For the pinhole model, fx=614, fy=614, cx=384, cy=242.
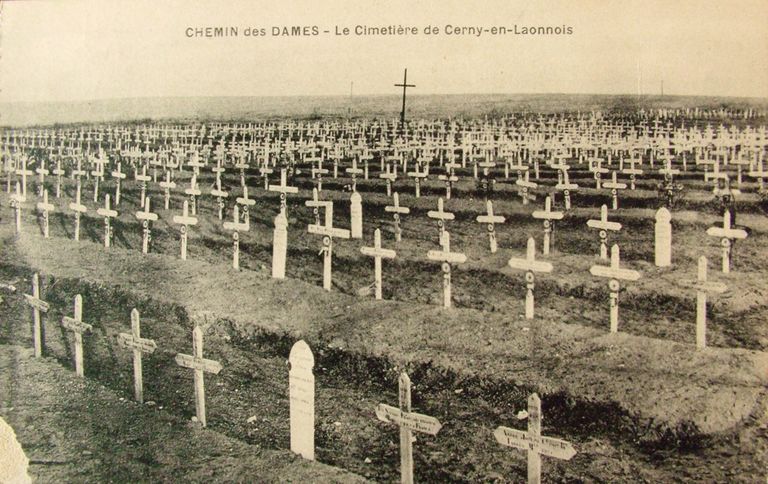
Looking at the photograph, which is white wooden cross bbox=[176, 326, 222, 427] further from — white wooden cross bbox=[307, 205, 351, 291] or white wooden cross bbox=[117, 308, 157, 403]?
white wooden cross bbox=[307, 205, 351, 291]

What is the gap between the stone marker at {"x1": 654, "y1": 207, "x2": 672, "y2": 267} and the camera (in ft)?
20.0

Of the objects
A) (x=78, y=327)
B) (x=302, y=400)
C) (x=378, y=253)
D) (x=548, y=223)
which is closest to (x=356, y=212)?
(x=378, y=253)

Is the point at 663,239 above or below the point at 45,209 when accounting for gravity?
below

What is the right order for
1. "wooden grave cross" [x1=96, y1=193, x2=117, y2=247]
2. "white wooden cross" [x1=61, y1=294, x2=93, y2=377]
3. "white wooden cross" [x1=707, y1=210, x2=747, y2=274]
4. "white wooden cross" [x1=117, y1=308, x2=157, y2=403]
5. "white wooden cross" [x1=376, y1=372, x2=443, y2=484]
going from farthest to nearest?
"wooden grave cross" [x1=96, y1=193, x2=117, y2=247]
"white wooden cross" [x1=707, y1=210, x2=747, y2=274]
"white wooden cross" [x1=61, y1=294, x2=93, y2=377]
"white wooden cross" [x1=117, y1=308, x2=157, y2=403]
"white wooden cross" [x1=376, y1=372, x2=443, y2=484]

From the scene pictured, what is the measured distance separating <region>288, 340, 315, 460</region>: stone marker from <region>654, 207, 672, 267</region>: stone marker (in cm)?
389

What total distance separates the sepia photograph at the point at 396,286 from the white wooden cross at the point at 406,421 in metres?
0.01

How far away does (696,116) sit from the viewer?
5.37 meters

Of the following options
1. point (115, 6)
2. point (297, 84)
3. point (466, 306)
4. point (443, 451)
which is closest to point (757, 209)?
point (466, 306)

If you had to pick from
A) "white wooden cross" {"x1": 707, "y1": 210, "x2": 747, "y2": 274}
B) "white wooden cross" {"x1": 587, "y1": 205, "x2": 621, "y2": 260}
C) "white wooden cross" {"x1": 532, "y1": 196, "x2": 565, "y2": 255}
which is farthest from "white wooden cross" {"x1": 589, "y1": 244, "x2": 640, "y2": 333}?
"white wooden cross" {"x1": 532, "y1": 196, "x2": 565, "y2": 255}

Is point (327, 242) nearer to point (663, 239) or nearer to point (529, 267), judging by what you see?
point (529, 267)

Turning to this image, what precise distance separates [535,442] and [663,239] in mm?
3557

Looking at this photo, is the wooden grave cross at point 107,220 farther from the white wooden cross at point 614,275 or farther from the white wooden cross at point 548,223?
the white wooden cross at point 614,275

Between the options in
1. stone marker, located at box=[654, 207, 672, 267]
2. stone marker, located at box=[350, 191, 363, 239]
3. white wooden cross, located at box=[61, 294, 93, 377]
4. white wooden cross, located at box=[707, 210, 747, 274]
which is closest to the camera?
white wooden cross, located at box=[61, 294, 93, 377]

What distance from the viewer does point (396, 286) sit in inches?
255
